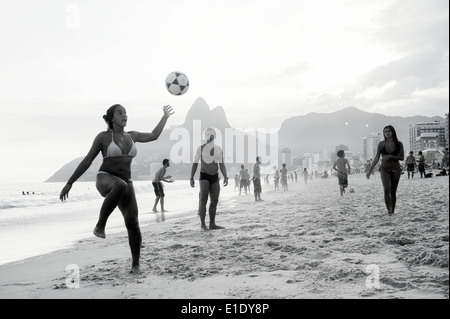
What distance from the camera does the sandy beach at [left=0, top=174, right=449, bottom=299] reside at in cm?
299

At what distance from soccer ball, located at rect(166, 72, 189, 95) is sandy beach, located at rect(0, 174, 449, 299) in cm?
284

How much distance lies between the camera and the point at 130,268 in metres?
4.18

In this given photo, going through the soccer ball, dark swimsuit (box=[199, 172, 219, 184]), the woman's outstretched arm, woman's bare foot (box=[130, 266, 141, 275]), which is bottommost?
Answer: woman's bare foot (box=[130, 266, 141, 275])

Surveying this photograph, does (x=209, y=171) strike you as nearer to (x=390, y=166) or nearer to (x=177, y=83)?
(x=177, y=83)

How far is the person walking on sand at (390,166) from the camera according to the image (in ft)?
24.2

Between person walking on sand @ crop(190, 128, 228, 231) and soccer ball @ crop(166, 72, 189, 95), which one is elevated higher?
soccer ball @ crop(166, 72, 189, 95)

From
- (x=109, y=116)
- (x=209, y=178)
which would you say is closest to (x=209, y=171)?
(x=209, y=178)

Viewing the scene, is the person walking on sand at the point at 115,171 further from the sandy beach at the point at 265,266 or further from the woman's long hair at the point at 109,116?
the sandy beach at the point at 265,266

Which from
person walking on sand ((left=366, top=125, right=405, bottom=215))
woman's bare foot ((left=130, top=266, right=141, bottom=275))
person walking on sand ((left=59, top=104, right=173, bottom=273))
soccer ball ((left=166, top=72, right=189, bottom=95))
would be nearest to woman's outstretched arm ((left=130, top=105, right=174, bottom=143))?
person walking on sand ((left=59, top=104, right=173, bottom=273))

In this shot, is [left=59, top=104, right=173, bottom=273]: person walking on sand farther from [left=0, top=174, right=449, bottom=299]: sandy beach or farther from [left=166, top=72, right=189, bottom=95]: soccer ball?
[left=166, top=72, right=189, bottom=95]: soccer ball

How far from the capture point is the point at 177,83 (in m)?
7.01
